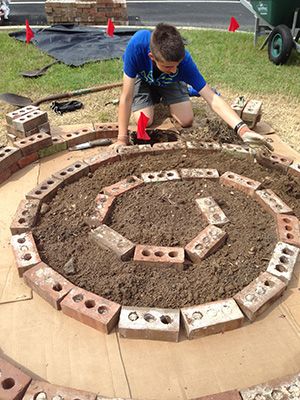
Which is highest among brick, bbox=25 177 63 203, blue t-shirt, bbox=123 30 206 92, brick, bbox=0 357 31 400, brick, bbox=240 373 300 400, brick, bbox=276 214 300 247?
blue t-shirt, bbox=123 30 206 92

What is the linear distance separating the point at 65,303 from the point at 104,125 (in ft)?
8.10

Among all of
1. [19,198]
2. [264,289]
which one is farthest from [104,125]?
[264,289]

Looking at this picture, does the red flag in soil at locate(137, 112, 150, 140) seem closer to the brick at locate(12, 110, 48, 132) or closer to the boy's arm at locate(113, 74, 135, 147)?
the boy's arm at locate(113, 74, 135, 147)

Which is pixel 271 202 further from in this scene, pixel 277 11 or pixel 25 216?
pixel 277 11

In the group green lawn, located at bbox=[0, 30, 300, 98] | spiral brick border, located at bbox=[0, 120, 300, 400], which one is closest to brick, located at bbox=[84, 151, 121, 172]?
spiral brick border, located at bbox=[0, 120, 300, 400]

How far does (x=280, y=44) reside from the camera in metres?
6.56

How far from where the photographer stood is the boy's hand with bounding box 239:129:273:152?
3.46 m

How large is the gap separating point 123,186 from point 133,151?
0.56m

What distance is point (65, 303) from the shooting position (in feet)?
7.82

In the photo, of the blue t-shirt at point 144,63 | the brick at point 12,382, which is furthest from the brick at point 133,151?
the brick at point 12,382

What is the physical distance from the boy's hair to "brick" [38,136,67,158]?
1405 millimetres

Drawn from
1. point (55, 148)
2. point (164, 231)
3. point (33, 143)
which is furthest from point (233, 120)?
point (33, 143)

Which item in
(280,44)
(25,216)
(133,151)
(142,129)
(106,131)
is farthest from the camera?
(280,44)

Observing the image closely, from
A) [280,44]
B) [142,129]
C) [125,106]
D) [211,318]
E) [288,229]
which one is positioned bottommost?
[211,318]
